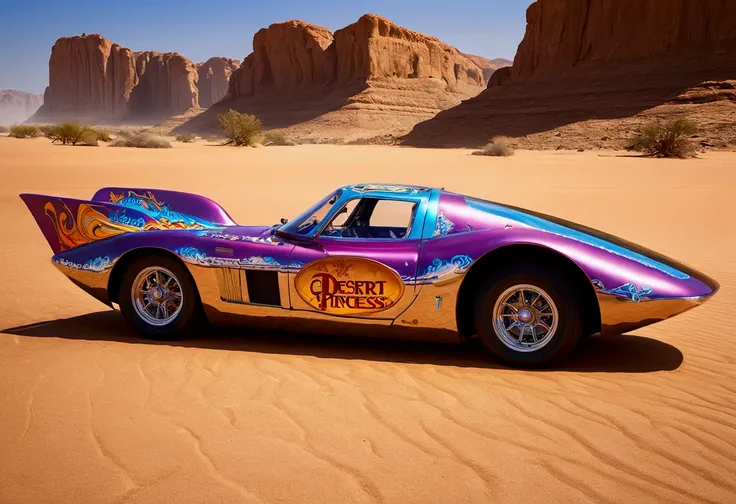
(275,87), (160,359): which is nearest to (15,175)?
(160,359)

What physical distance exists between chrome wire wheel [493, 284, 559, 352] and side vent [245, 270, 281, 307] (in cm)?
164

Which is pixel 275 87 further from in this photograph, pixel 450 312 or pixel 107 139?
pixel 450 312

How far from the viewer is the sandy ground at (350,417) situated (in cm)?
288

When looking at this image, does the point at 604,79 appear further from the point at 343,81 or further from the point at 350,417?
the point at 350,417

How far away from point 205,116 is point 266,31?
20299mm

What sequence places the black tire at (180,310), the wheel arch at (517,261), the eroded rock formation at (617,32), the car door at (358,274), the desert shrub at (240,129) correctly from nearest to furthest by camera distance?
the wheel arch at (517,261) → the car door at (358,274) → the black tire at (180,310) → the desert shrub at (240,129) → the eroded rock formation at (617,32)

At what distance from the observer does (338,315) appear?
183 inches

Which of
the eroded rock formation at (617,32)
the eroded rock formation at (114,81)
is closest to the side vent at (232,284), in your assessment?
the eroded rock formation at (617,32)

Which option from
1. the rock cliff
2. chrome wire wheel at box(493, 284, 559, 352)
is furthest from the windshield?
the rock cliff

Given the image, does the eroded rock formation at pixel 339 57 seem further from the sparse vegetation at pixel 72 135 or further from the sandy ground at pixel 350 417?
the sandy ground at pixel 350 417

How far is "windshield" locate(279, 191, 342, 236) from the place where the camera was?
4902 mm

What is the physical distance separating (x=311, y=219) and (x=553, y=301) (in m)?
1.94

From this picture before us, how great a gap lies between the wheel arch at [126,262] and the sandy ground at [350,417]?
0.41 m

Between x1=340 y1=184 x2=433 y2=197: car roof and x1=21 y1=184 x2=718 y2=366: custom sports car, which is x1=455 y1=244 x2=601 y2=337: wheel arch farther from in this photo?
x1=340 y1=184 x2=433 y2=197: car roof
